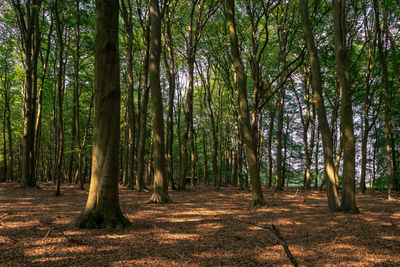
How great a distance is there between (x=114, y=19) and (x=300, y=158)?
98.5 feet

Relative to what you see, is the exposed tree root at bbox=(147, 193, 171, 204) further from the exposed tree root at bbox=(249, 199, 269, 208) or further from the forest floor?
the exposed tree root at bbox=(249, 199, 269, 208)

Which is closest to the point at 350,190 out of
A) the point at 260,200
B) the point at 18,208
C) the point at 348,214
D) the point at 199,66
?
the point at 348,214

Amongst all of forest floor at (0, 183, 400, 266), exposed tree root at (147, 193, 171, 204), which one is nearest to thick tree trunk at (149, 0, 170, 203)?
exposed tree root at (147, 193, 171, 204)

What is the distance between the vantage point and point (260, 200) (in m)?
8.23

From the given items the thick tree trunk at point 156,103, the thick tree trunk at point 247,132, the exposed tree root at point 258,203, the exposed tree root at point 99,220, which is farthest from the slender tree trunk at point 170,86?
the exposed tree root at point 99,220

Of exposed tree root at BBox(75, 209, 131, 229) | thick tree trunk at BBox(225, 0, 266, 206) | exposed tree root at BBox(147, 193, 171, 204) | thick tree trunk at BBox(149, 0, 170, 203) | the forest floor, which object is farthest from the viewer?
thick tree trunk at BBox(149, 0, 170, 203)

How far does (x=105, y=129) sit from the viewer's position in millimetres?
4758

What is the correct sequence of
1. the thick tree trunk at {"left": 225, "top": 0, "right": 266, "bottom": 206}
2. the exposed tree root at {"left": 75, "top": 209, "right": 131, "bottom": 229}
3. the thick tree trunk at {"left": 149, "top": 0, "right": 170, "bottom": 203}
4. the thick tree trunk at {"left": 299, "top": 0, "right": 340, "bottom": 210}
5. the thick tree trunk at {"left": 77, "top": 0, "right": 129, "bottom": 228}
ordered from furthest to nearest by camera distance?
the thick tree trunk at {"left": 149, "top": 0, "right": 170, "bottom": 203}
the thick tree trunk at {"left": 225, "top": 0, "right": 266, "bottom": 206}
the thick tree trunk at {"left": 299, "top": 0, "right": 340, "bottom": 210}
the thick tree trunk at {"left": 77, "top": 0, "right": 129, "bottom": 228}
the exposed tree root at {"left": 75, "top": 209, "right": 131, "bottom": 229}

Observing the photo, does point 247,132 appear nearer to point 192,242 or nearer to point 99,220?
point 192,242

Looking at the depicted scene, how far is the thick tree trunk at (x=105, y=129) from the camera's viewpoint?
184 inches

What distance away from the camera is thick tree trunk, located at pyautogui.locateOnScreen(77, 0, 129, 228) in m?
4.66

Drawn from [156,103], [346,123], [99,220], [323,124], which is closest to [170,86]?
[156,103]

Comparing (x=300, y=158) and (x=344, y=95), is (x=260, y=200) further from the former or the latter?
(x=300, y=158)

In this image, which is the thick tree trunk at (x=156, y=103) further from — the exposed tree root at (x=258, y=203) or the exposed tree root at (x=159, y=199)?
the exposed tree root at (x=258, y=203)
